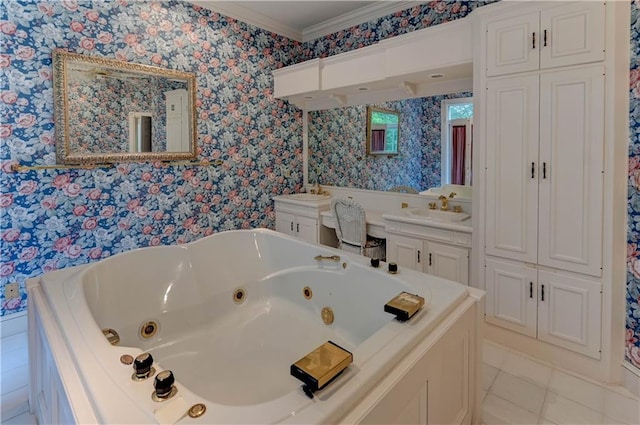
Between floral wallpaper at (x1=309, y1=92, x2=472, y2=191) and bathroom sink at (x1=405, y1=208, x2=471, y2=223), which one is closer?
bathroom sink at (x1=405, y1=208, x2=471, y2=223)

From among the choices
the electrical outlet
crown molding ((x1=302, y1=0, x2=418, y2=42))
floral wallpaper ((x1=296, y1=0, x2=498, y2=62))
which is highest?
crown molding ((x1=302, y1=0, x2=418, y2=42))

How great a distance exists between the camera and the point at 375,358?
45.1 inches

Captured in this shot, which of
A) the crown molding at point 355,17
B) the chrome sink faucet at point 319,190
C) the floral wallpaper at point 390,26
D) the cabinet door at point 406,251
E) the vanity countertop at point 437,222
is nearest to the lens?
the vanity countertop at point 437,222

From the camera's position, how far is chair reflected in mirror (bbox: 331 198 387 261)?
313cm

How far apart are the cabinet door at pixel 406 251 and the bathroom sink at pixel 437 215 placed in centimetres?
24

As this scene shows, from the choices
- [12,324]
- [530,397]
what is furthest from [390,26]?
[12,324]

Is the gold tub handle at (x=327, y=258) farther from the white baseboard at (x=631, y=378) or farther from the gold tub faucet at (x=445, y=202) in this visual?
the white baseboard at (x=631, y=378)

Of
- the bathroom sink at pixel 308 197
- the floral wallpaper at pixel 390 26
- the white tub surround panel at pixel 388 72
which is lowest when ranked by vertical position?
the bathroom sink at pixel 308 197

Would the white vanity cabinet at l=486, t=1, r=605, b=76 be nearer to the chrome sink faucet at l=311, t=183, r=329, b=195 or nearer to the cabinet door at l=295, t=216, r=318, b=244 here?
the cabinet door at l=295, t=216, r=318, b=244

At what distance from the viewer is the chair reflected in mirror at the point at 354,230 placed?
123 inches

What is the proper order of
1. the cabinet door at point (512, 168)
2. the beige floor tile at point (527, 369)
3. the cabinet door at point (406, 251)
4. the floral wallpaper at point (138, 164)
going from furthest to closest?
1. the cabinet door at point (406, 251)
2. the floral wallpaper at point (138, 164)
3. the cabinet door at point (512, 168)
4. the beige floor tile at point (527, 369)

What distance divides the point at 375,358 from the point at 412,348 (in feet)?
0.60

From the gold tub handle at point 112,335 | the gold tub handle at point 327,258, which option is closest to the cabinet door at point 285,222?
the gold tub handle at point 327,258

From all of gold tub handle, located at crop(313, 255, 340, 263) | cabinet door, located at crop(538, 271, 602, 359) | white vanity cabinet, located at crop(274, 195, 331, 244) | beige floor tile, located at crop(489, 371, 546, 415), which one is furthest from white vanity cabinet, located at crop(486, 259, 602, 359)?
white vanity cabinet, located at crop(274, 195, 331, 244)
